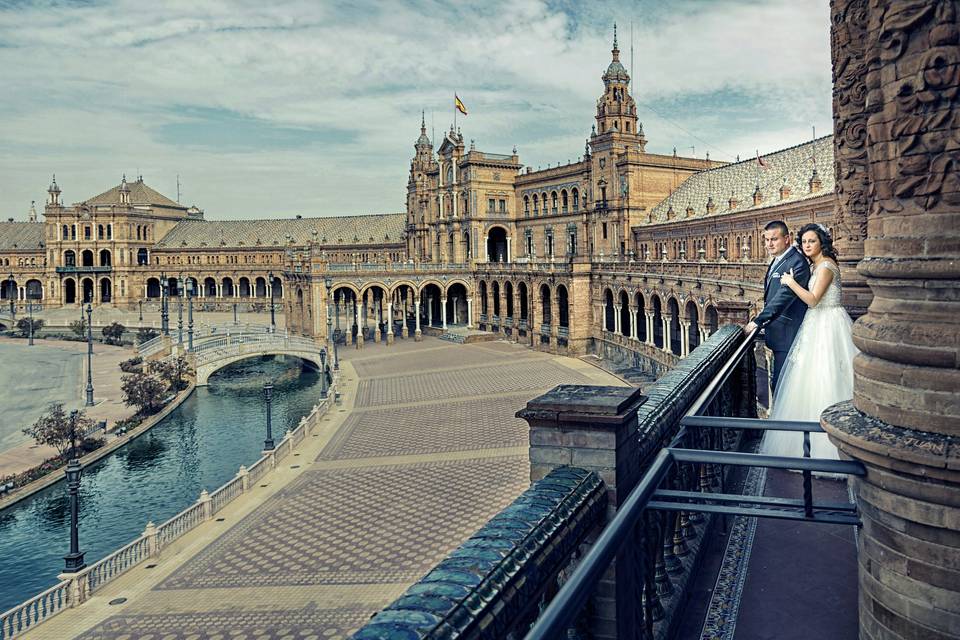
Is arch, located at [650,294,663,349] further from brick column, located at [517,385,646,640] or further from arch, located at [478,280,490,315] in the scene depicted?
brick column, located at [517,385,646,640]

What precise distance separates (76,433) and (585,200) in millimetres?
48049

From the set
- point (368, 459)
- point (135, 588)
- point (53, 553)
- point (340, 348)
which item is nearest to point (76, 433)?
point (53, 553)

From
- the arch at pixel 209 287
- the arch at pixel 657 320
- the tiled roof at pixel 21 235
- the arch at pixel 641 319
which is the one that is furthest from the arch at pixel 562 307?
the tiled roof at pixel 21 235

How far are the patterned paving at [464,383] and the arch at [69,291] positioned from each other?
255 ft

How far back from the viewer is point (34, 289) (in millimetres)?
106188

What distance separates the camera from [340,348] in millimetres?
61406

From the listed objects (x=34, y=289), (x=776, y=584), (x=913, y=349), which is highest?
(x=34, y=289)

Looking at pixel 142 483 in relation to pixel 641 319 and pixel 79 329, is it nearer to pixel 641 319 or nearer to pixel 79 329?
pixel 641 319

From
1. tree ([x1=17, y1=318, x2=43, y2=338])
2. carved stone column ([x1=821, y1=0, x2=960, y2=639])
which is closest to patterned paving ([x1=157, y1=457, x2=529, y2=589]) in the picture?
carved stone column ([x1=821, y1=0, x2=960, y2=639])

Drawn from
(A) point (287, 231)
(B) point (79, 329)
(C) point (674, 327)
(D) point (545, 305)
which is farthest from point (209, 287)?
(C) point (674, 327)

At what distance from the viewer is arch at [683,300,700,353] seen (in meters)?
38.8

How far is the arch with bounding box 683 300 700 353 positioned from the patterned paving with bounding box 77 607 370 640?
2772cm

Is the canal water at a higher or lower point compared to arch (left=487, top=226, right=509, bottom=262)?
lower

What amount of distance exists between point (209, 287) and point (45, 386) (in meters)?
56.5
